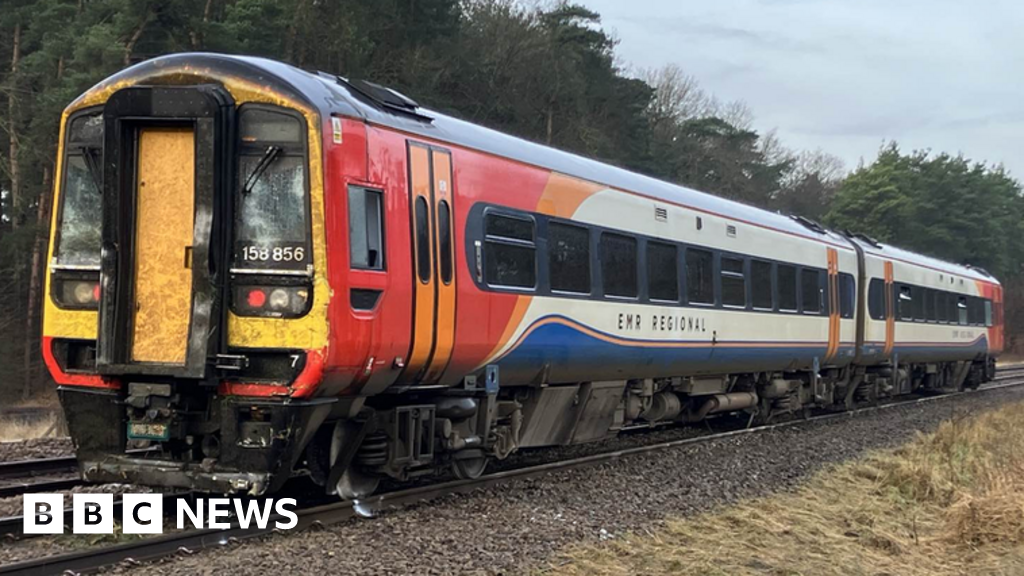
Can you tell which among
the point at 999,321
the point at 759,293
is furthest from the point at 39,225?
the point at 999,321

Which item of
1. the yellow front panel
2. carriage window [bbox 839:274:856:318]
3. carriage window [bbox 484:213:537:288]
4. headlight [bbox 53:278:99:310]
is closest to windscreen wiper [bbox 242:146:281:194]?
the yellow front panel

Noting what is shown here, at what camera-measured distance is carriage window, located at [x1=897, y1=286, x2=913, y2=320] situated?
2012 centimetres

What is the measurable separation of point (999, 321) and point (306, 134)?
2638 centimetres

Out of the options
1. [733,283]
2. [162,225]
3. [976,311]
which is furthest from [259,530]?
[976,311]

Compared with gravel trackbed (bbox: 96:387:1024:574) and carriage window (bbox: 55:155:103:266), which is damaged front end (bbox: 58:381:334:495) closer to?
gravel trackbed (bbox: 96:387:1024:574)

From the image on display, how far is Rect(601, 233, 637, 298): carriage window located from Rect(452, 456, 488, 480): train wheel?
243cm

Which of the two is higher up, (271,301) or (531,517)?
(271,301)

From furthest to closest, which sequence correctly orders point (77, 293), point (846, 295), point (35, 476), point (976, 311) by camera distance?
1. point (976, 311)
2. point (846, 295)
3. point (35, 476)
4. point (77, 293)

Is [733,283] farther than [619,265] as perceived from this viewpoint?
Yes

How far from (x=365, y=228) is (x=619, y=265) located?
4.22 meters

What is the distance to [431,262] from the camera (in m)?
7.69

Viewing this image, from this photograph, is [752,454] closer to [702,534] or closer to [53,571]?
[702,534]

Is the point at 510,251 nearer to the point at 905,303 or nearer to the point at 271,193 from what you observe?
the point at 271,193

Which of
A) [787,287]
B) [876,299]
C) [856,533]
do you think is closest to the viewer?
[856,533]
